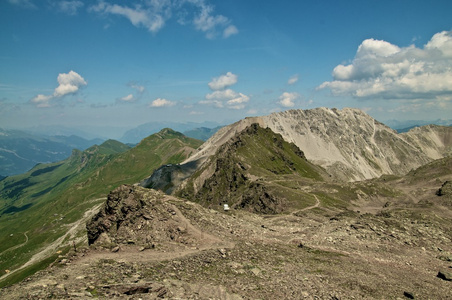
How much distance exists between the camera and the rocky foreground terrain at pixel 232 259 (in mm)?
22891

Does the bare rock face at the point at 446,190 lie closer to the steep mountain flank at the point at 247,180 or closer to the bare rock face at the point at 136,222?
the steep mountain flank at the point at 247,180

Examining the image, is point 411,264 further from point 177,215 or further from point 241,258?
point 177,215

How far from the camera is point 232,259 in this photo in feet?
104

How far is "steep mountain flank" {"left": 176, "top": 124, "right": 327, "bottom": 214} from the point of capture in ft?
338

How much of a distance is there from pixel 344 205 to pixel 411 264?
260 feet

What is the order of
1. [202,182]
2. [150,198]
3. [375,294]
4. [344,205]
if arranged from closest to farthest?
[375,294] < [150,198] < [344,205] < [202,182]

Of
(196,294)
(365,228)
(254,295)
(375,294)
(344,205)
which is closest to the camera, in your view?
(196,294)

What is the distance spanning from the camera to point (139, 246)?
107ft

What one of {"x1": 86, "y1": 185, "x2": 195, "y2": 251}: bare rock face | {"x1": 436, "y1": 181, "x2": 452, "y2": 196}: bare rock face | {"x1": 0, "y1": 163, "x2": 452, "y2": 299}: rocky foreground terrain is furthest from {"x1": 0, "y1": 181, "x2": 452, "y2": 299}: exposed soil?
{"x1": 436, "y1": 181, "x2": 452, "y2": 196}: bare rock face

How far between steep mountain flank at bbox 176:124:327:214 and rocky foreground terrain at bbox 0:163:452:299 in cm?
4320

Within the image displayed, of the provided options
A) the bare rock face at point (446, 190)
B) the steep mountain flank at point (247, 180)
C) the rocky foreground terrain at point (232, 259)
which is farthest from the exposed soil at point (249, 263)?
the bare rock face at point (446, 190)

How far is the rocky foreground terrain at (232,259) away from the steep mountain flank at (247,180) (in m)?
43.2

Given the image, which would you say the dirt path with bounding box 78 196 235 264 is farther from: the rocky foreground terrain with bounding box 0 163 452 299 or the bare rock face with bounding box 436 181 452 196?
the bare rock face with bounding box 436 181 452 196

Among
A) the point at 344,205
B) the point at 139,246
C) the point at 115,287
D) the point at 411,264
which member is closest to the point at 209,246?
the point at 139,246
